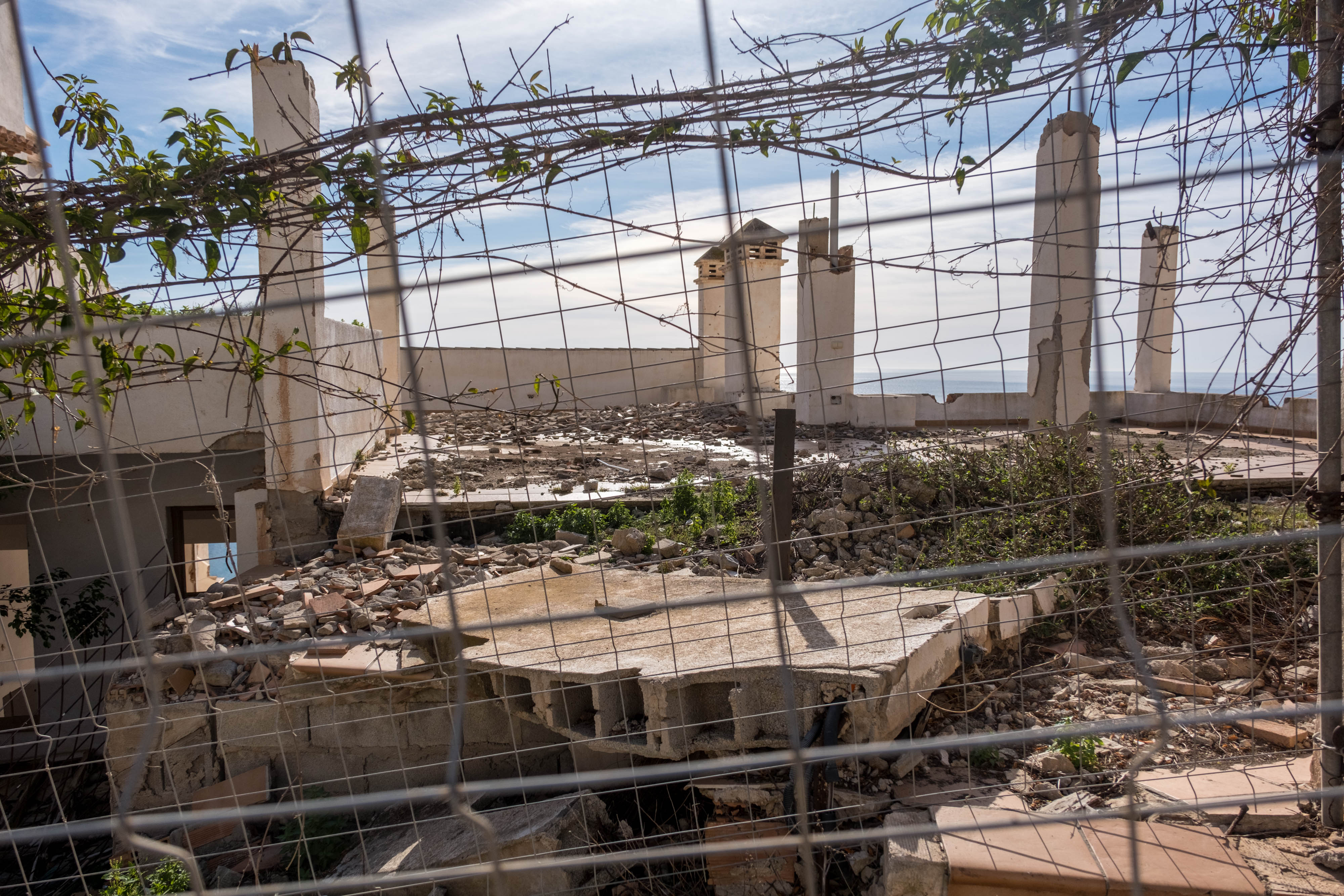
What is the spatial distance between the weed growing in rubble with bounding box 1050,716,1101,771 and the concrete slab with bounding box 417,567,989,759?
0.46 metres

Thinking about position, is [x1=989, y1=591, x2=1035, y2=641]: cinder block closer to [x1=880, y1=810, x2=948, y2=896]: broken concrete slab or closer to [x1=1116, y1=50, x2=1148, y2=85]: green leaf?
[x1=880, y1=810, x2=948, y2=896]: broken concrete slab

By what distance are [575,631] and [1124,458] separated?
10.7ft

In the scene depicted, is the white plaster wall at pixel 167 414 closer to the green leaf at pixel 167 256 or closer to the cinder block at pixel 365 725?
the cinder block at pixel 365 725

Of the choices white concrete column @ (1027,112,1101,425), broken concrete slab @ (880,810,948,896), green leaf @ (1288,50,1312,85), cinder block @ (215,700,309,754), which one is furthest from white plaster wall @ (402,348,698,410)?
green leaf @ (1288,50,1312,85)

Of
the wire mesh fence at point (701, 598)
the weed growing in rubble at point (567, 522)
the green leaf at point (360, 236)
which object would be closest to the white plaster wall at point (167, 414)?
the wire mesh fence at point (701, 598)

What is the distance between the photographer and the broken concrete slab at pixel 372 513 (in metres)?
5.10

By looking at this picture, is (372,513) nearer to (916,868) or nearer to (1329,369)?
(916,868)

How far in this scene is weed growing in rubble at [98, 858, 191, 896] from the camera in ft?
10.6

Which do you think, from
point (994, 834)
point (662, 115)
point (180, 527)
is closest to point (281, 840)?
point (994, 834)

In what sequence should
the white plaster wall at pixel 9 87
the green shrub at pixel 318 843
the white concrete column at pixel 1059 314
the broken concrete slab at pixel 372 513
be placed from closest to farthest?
the green shrub at pixel 318 843, the white plaster wall at pixel 9 87, the broken concrete slab at pixel 372 513, the white concrete column at pixel 1059 314

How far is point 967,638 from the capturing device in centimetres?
334

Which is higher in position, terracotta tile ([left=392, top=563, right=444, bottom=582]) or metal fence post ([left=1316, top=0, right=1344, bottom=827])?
metal fence post ([left=1316, top=0, right=1344, bottom=827])

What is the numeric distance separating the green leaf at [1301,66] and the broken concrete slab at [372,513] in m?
4.43

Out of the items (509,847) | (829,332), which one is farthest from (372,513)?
(829,332)
